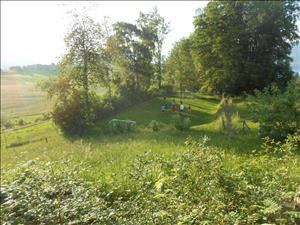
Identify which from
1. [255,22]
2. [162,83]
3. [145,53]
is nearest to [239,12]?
[255,22]

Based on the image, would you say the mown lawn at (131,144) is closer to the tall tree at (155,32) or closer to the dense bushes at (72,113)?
the dense bushes at (72,113)

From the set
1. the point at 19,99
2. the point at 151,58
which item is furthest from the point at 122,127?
the point at 19,99

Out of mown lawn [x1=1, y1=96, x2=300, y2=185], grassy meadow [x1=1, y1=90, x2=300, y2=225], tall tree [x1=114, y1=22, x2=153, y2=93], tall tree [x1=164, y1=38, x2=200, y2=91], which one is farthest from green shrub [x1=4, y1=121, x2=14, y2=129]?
grassy meadow [x1=1, y1=90, x2=300, y2=225]

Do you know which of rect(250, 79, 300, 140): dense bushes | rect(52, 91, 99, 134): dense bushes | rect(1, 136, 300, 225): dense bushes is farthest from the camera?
rect(52, 91, 99, 134): dense bushes

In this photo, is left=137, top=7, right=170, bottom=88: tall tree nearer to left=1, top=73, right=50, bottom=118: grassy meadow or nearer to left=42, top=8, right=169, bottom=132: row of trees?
left=42, top=8, right=169, bottom=132: row of trees

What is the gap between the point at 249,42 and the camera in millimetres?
27719

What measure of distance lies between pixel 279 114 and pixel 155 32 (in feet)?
93.3

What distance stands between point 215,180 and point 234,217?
920 mm

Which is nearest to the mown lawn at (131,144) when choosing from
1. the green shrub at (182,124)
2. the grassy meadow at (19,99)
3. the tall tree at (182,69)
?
the green shrub at (182,124)

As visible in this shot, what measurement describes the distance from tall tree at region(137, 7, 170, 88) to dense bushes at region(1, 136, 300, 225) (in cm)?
3086

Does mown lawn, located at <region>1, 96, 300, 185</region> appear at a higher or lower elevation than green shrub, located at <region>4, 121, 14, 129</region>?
higher

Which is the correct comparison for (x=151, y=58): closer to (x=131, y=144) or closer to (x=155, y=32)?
(x=155, y=32)

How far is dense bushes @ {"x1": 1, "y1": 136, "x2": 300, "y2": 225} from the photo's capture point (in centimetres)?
420

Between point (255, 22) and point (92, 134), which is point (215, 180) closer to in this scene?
point (92, 134)
